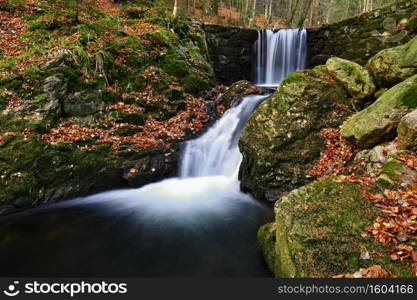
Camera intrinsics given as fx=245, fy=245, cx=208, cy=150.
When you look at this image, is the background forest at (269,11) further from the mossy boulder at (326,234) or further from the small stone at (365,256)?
the small stone at (365,256)

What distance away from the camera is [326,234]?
300cm

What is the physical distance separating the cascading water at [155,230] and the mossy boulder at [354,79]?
3.75m

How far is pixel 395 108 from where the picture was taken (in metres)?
4.52

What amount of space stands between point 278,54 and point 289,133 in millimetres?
10387

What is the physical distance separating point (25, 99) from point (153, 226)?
5154 millimetres

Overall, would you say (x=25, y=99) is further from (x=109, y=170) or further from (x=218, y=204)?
(x=218, y=204)

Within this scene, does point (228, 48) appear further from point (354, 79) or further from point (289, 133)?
point (289, 133)

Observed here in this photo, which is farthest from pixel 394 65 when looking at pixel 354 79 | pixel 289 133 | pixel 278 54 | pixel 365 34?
pixel 278 54

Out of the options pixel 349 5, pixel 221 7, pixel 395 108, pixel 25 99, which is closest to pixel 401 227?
pixel 395 108

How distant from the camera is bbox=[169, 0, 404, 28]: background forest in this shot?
23.5 m

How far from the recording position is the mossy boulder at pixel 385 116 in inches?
175

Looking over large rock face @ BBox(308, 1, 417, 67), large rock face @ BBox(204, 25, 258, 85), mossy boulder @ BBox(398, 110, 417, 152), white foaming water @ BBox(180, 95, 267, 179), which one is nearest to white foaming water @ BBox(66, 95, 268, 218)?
white foaming water @ BBox(180, 95, 267, 179)

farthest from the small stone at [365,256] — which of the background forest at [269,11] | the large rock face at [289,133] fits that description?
the background forest at [269,11]

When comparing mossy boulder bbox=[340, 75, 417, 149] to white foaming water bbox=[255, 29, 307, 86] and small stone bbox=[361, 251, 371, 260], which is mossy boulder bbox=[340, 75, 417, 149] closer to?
small stone bbox=[361, 251, 371, 260]
